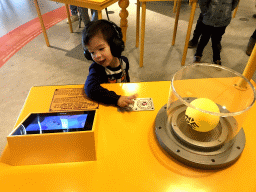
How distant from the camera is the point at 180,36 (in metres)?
2.60

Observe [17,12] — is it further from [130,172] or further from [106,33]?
[130,172]

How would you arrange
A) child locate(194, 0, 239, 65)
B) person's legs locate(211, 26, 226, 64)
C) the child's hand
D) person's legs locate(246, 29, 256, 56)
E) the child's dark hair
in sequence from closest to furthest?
1. the child's hand
2. the child's dark hair
3. child locate(194, 0, 239, 65)
4. person's legs locate(211, 26, 226, 64)
5. person's legs locate(246, 29, 256, 56)

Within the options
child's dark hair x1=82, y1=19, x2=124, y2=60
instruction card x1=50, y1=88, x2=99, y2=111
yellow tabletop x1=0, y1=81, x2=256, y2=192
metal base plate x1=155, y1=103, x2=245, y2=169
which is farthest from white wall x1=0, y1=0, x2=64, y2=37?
metal base plate x1=155, y1=103, x2=245, y2=169

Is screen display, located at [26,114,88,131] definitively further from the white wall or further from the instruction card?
the white wall

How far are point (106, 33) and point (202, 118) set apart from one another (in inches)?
23.5

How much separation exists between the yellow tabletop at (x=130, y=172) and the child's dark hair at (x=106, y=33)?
457 millimetres

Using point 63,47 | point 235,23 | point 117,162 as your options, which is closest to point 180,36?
point 235,23

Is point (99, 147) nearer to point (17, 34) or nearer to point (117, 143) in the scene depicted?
point (117, 143)

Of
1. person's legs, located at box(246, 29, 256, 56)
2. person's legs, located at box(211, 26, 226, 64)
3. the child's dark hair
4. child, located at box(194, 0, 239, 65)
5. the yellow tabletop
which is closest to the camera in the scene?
the yellow tabletop

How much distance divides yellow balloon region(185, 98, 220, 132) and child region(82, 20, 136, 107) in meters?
0.23

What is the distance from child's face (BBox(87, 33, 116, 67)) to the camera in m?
0.87

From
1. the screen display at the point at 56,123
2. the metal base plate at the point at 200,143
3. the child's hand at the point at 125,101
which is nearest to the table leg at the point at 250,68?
the metal base plate at the point at 200,143

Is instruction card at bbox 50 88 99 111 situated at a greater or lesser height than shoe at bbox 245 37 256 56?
greater

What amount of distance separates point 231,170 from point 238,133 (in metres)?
0.13
